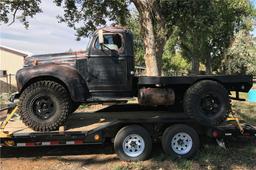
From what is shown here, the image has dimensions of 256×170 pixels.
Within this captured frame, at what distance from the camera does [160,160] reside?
6.74 metres

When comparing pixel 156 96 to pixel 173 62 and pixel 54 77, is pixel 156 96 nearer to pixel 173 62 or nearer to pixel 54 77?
pixel 54 77

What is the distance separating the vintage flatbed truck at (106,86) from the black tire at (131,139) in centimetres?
79

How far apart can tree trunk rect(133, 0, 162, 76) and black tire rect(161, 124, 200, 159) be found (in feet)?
17.7

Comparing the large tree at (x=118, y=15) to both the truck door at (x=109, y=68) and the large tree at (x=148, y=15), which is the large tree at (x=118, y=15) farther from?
the truck door at (x=109, y=68)

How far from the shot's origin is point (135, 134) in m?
6.67

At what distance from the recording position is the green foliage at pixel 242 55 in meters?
40.3

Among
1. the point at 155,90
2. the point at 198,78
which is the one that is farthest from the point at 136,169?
the point at 198,78

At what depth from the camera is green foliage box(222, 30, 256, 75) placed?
132ft

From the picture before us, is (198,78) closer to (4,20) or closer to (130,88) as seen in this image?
(130,88)

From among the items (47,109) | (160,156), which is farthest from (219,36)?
(47,109)

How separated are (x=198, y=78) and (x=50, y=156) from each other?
3.47m

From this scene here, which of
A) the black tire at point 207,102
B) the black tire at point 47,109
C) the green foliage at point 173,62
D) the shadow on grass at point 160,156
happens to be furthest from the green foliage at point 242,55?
the black tire at point 47,109

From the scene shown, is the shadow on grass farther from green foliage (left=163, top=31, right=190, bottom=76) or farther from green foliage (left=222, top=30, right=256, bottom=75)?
green foliage (left=163, top=31, right=190, bottom=76)

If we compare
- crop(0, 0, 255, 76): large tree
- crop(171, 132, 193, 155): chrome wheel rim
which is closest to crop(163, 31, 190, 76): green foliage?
crop(0, 0, 255, 76): large tree
